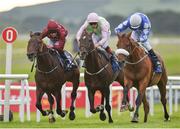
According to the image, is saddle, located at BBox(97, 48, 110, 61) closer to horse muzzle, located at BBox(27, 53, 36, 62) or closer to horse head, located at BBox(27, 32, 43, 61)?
horse head, located at BBox(27, 32, 43, 61)

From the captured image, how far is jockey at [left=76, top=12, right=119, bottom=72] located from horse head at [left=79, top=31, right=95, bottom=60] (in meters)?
0.32

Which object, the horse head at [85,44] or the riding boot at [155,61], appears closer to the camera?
the horse head at [85,44]

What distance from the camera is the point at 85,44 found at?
1292cm

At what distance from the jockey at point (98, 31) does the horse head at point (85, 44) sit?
32 cm

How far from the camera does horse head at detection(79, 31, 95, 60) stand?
42.0ft

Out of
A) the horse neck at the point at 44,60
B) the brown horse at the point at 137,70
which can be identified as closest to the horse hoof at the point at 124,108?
the brown horse at the point at 137,70

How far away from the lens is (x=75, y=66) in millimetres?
14547

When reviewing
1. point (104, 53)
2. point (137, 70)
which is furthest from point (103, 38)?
point (137, 70)

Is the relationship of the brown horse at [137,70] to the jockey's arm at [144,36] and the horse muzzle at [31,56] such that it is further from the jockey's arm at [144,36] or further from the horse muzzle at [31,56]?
the horse muzzle at [31,56]

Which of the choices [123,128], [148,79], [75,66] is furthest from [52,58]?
[123,128]

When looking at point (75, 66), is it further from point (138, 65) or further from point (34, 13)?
point (34, 13)

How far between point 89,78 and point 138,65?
0.89m

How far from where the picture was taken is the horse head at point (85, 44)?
42.0ft

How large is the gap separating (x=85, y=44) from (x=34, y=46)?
87cm
